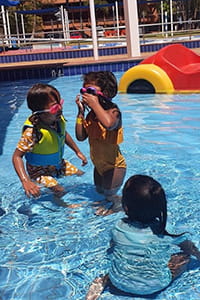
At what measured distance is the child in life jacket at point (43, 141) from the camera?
10.2ft

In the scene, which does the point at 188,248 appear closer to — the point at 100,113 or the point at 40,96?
the point at 100,113

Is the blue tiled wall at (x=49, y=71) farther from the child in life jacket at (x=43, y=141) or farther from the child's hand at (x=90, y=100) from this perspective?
the child's hand at (x=90, y=100)

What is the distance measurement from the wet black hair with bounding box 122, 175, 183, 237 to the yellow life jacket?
1.20 m

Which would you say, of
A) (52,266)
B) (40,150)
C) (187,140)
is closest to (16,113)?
(187,140)

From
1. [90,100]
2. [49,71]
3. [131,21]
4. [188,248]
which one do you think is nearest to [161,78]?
[131,21]

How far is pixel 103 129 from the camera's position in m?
3.17

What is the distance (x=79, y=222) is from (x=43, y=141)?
0.66 metres

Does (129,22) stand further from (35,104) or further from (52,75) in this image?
(35,104)

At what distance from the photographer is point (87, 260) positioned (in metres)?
2.77

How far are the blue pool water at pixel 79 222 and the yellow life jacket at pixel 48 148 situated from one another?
0.44 meters

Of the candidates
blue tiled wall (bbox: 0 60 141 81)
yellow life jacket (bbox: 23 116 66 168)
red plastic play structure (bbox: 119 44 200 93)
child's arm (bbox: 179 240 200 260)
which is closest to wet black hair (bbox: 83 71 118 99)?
yellow life jacket (bbox: 23 116 66 168)

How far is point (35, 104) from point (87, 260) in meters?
1.15

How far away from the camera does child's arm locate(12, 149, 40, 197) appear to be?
2.87 meters

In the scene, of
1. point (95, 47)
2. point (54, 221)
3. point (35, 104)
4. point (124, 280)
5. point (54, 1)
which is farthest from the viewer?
point (54, 1)
